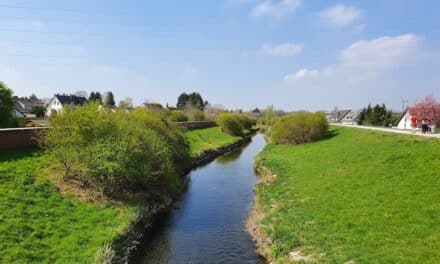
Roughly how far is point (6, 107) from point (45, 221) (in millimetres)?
30551

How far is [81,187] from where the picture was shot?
20.8 m

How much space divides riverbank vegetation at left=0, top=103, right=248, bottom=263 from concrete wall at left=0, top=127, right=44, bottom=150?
62 cm

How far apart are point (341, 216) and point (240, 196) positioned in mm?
11521

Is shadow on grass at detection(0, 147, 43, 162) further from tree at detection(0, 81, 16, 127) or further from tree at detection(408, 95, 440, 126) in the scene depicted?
tree at detection(408, 95, 440, 126)

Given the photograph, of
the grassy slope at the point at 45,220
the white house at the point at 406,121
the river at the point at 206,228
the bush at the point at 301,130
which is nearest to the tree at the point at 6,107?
the grassy slope at the point at 45,220

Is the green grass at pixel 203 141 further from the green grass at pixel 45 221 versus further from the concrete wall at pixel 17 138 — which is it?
the green grass at pixel 45 221

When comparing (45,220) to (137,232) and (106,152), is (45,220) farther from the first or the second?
(106,152)

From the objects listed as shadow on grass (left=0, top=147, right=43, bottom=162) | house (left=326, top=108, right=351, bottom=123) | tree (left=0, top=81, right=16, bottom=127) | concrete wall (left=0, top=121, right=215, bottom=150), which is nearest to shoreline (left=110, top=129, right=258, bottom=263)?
shadow on grass (left=0, top=147, right=43, bottom=162)

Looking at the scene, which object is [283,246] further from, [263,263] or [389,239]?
[389,239]

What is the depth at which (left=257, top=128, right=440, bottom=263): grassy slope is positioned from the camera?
12492mm

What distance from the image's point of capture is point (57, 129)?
22062mm

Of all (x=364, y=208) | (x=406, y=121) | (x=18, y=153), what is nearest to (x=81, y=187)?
(x=18, y=153)

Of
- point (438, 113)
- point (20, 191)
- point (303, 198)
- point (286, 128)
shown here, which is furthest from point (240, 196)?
point (438, 113)

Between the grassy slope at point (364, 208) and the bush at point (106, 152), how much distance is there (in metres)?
7.06
